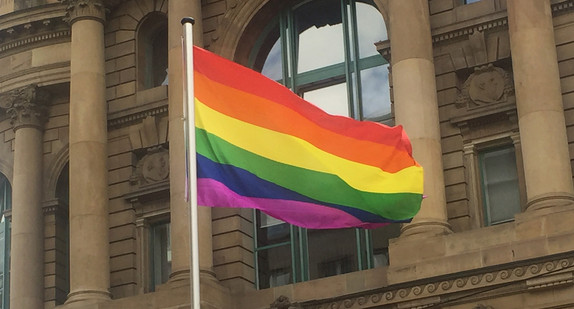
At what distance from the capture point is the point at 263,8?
138 ft

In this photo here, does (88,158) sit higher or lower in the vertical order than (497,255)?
higher

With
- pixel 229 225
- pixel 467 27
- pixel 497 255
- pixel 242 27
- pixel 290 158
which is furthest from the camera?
pixel 242 27

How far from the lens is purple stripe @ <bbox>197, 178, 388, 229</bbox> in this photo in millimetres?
25344

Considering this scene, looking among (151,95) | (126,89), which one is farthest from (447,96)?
(126,89)

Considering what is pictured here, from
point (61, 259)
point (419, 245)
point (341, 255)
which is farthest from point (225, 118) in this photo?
point (61, 259)

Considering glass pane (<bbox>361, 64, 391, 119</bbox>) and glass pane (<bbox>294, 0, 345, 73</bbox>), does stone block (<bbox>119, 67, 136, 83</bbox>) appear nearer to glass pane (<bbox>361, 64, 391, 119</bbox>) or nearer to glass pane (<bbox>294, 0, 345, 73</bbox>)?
glass pane (<bbox>294, 0, 345, 73</bbox>)

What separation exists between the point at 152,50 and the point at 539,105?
14.0 metres

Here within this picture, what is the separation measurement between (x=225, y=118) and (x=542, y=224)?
1011cm

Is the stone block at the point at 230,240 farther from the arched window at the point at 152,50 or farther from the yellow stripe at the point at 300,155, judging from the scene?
the yellow stripe at the point at 300,155

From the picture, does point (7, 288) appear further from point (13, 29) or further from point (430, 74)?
point (430, 74)

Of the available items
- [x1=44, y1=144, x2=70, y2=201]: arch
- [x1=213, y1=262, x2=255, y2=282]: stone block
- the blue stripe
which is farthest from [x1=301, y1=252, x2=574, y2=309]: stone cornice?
[x1=44, y1=144, x2=70, y2=201]: arch

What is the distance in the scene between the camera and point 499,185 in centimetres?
3725

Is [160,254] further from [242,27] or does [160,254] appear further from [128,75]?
[242,27]

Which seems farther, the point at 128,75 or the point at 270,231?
the point at 128,75
